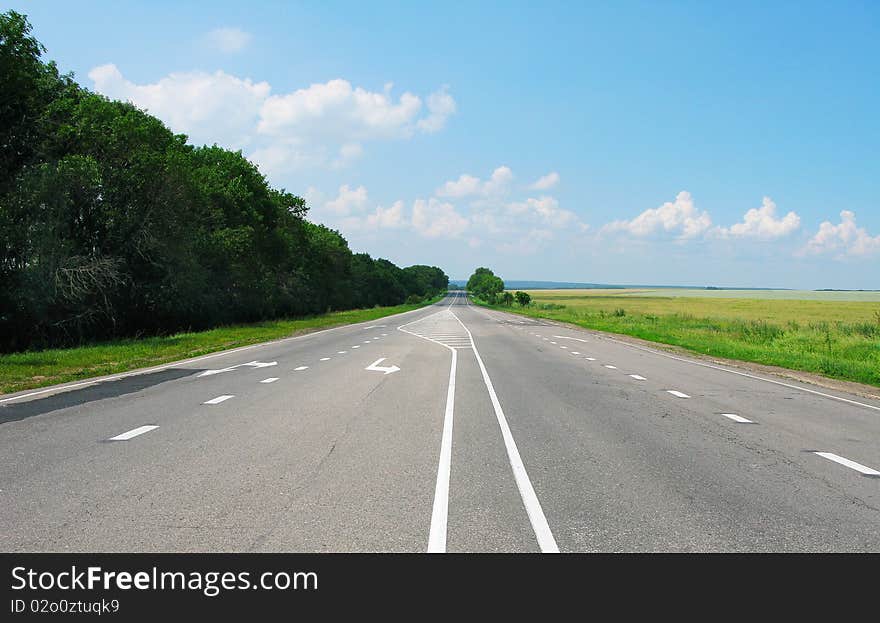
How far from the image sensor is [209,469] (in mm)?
6281

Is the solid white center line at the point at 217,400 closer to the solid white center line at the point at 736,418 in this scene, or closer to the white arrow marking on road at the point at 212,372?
the white arrow marking on road at the point at 212,372

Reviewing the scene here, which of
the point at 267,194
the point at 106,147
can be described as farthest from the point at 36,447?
the point at 267,194

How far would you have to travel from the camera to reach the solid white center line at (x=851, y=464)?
6.68 metres

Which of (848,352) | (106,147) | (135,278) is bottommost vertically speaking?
(848,352)

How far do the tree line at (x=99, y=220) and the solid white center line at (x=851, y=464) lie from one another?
2522 centimetres

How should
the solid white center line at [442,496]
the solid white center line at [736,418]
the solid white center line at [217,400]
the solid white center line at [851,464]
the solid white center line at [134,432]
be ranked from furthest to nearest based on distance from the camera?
1. the solid white center line at [217,400]
2. the solid white center line at [736,418]
3. the solid white center line at [134,432]
4. the solid white center line at [851,464]
5. the solid white center line at [442,496]

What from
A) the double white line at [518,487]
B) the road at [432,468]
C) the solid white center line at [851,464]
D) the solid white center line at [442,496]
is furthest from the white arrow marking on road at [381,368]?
the solid white center line at [851,464]

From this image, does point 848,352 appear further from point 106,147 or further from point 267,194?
point 267,194

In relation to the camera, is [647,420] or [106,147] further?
[106,147]

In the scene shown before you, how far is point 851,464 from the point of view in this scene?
7.04m

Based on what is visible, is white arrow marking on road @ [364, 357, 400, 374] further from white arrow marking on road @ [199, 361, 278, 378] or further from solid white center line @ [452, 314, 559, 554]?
solid white center line @ [452, 314, 559, 554]

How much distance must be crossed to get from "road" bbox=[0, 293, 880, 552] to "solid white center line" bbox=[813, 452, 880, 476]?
0.13ft

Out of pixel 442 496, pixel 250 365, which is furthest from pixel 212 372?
pixel 442 496

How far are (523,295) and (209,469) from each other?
127683 millimetres
